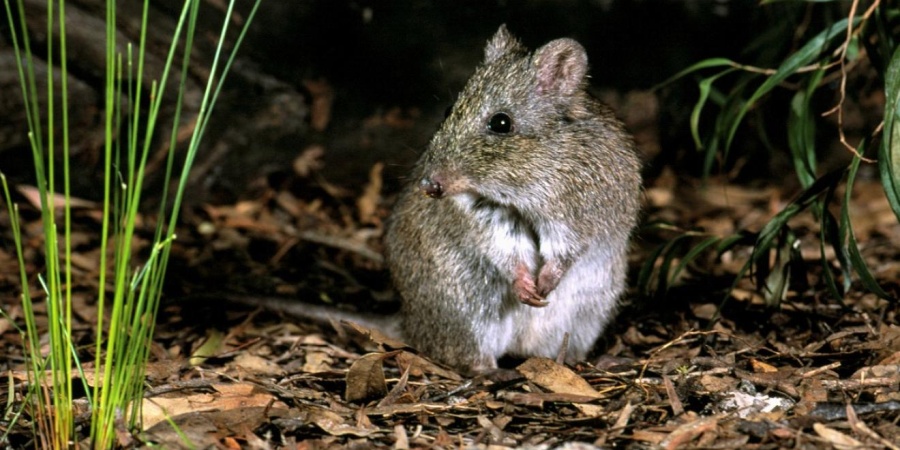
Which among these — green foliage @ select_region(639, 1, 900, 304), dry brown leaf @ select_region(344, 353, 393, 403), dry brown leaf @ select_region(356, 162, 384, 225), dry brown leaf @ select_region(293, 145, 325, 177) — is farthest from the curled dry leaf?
dry brown leaf @ select_region(293, 145, 325, 177)

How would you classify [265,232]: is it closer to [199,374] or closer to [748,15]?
[199,374]

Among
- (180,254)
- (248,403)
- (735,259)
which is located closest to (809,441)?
(248,403)

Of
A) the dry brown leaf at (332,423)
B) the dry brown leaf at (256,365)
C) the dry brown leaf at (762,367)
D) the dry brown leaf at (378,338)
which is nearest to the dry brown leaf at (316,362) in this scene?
the dry brown leaf at (256,365)

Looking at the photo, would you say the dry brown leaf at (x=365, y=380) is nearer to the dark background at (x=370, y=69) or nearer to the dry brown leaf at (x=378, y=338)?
the dry brown leaf at (x=378, y=338)

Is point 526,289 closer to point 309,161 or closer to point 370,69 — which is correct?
point 370,69

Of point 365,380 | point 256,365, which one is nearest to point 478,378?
point 365,380

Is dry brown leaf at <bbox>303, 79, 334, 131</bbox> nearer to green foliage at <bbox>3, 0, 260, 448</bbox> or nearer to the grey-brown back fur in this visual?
the grey-brown back fur
